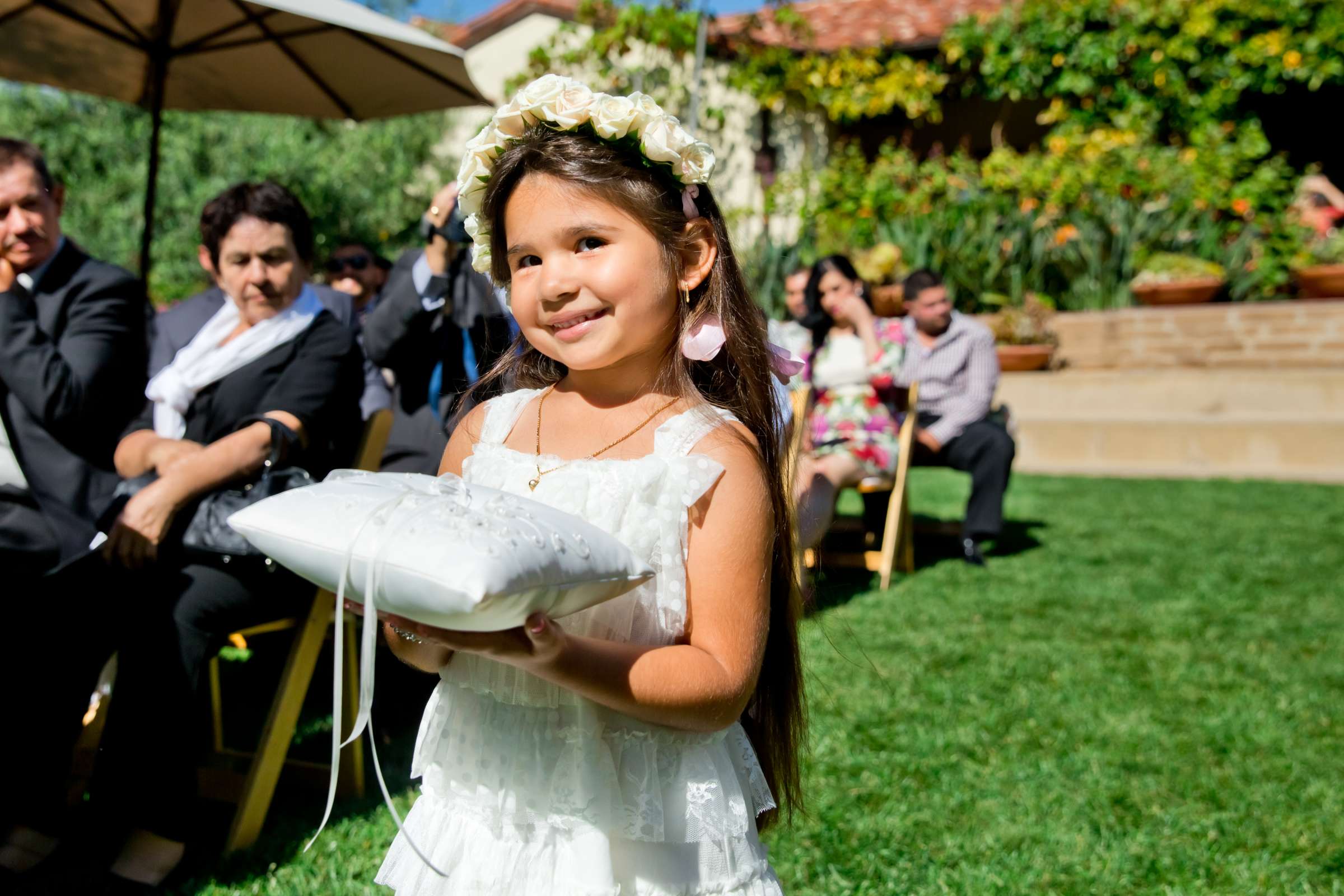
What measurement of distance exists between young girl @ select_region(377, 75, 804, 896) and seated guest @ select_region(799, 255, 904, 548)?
169 inches

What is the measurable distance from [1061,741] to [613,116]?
2909 mm

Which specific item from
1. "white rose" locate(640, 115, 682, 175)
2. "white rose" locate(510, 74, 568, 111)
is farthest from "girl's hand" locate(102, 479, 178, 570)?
"white rose" locate(640, 115, 682, 175)

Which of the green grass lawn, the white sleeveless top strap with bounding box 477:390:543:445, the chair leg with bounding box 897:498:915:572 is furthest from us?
the chair leg with bounding box 897:498:915:572

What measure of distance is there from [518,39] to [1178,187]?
916 cm

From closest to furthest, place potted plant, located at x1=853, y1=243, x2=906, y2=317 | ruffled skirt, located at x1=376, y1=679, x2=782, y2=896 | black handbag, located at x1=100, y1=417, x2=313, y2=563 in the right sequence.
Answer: ruffled skirt, located at x1=376, y1=679, x2=782, y2=896 < black handbag, located at x1=100, y1=417, x2=313, y2=563 < potted plant, located at x1=853, y1=243, x2=906, y2=317

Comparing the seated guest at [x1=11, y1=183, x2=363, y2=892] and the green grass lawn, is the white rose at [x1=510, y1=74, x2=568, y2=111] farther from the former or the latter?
the seated guest at [x1=11, y1=183, x2=363, y2=892]

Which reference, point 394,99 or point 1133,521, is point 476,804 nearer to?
point 394,99

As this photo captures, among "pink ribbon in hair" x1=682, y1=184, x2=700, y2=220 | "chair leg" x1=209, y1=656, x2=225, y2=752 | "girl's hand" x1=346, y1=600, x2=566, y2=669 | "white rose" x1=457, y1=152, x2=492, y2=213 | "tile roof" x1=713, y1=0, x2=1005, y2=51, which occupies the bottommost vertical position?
"chair leg" x1=209, y1=656, x2=225, y2=752

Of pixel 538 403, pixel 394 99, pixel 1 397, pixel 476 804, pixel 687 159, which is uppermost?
pixel 394 99

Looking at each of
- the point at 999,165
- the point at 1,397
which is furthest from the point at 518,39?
the point at 1,397

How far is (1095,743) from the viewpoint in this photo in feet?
12.3

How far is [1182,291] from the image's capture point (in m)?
10.9

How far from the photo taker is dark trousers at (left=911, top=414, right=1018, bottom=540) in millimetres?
6527

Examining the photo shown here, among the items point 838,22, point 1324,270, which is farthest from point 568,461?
point 838,22
